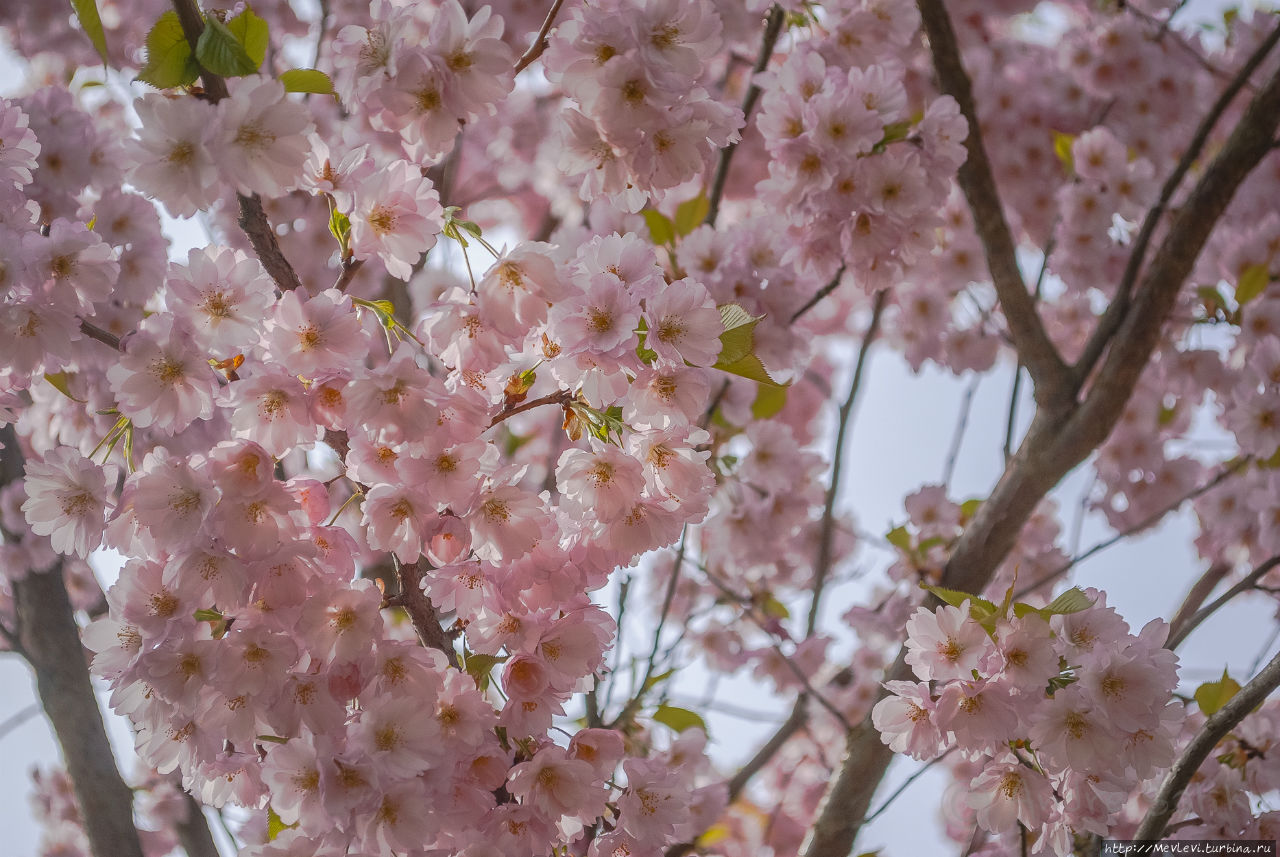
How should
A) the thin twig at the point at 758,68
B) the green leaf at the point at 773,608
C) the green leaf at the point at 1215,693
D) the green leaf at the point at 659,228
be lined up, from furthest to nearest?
the green leaf at the point at 773,608 < the thin twig at the point at 758,68 < the green leaf at the point at 659,228 < the green leaf at the point at 1215,693

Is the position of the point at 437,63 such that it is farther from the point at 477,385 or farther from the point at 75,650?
the point at 75,650

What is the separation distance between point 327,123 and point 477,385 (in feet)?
6.38

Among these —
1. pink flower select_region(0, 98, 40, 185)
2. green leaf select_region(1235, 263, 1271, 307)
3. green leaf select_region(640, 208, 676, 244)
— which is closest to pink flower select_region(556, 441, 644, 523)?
pink flower select_region(0, 98, 40, 185)

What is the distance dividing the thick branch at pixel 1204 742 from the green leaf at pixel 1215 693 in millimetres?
283

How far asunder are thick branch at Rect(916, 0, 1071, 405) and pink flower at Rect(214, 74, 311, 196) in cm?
141

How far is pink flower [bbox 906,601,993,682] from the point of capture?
112 cm

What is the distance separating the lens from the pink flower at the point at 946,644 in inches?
43.9

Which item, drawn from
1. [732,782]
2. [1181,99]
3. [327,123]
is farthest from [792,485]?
[1181,99]

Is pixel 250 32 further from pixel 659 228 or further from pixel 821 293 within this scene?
pixel 821 293

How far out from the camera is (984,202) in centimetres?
190

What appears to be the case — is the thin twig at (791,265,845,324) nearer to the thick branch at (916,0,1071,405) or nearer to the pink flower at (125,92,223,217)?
the thick branch at (916,0,1071,405)

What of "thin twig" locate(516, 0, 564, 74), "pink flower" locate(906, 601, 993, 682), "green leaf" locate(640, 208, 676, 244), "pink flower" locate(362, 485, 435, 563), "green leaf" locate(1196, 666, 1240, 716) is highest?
"green leaf" locate(640, 208, 676, 244)

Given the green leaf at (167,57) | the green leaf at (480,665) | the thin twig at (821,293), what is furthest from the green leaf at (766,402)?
the green leaf at (167,57)

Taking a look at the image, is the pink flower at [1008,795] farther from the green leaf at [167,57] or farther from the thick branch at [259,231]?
the green leaf at [167,57]
